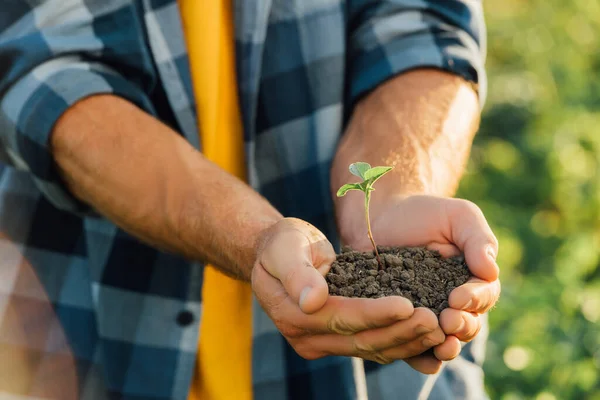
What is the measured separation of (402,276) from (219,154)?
0.63m

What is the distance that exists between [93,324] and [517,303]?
6.17 feet

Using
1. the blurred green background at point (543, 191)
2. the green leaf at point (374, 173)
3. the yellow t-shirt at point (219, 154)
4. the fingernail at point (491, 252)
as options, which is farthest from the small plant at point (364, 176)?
the blurred green background at point (543, 191)

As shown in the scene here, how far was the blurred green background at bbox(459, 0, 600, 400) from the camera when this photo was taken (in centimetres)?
289

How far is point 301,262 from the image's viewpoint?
4.28 feet

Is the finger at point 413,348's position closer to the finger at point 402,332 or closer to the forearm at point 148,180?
the finger at point 402,332

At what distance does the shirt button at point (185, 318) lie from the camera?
72.4 inches

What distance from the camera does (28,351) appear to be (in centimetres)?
188

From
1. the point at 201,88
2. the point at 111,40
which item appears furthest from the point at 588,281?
the point at 111,40

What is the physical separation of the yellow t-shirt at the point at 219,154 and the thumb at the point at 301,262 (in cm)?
52

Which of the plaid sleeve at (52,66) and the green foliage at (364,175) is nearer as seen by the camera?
the green foliage at (364,175)

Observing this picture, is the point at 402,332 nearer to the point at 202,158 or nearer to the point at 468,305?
the point at 468,305

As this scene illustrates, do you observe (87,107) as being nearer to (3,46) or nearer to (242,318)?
(3,46)

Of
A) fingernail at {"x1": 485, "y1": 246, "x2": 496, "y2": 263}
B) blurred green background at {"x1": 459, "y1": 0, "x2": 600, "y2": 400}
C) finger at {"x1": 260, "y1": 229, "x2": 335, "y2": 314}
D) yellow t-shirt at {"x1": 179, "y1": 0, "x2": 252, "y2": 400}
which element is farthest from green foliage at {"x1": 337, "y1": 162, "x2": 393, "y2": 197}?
blurred green background at {"x1": 459, "y1": 0, "x2": 600, "y2": 400}

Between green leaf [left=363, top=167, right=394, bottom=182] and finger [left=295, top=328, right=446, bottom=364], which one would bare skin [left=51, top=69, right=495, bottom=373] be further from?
green leaf [left=363, top=167, right=394, bottom=182]
